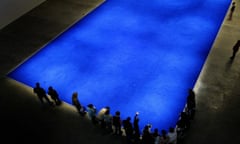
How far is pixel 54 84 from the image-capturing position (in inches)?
441

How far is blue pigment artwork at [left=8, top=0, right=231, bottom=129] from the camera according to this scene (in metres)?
10.1

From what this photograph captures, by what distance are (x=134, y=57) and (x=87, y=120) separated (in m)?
4.16

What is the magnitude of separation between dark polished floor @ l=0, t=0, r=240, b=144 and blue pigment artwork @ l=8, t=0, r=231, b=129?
21.5 inches

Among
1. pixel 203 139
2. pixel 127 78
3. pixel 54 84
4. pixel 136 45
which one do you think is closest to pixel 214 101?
pixel 203 139

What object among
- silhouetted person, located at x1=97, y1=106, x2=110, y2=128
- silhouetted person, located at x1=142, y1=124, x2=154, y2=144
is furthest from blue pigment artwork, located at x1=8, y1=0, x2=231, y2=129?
silhouetted person, located at x1=142, y1=124, x2=154, y2=144

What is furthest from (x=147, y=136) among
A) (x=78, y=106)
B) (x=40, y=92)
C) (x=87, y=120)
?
(x=40, y=92)

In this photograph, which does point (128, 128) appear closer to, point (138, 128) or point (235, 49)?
point (138, 128)

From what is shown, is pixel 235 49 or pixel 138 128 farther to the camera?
pixel 235 49

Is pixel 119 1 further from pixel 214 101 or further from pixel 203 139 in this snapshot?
pixel 203 139

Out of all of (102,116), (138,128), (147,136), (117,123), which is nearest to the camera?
(147,136)

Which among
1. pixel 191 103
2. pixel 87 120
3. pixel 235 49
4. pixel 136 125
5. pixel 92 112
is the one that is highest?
pixel 235 49

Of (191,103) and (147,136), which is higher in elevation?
(191,103)

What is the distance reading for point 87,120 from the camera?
368 inches

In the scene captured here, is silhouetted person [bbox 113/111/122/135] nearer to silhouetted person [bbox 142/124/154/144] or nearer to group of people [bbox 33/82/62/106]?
silhouetted person [bbox 142/124/154/144]
